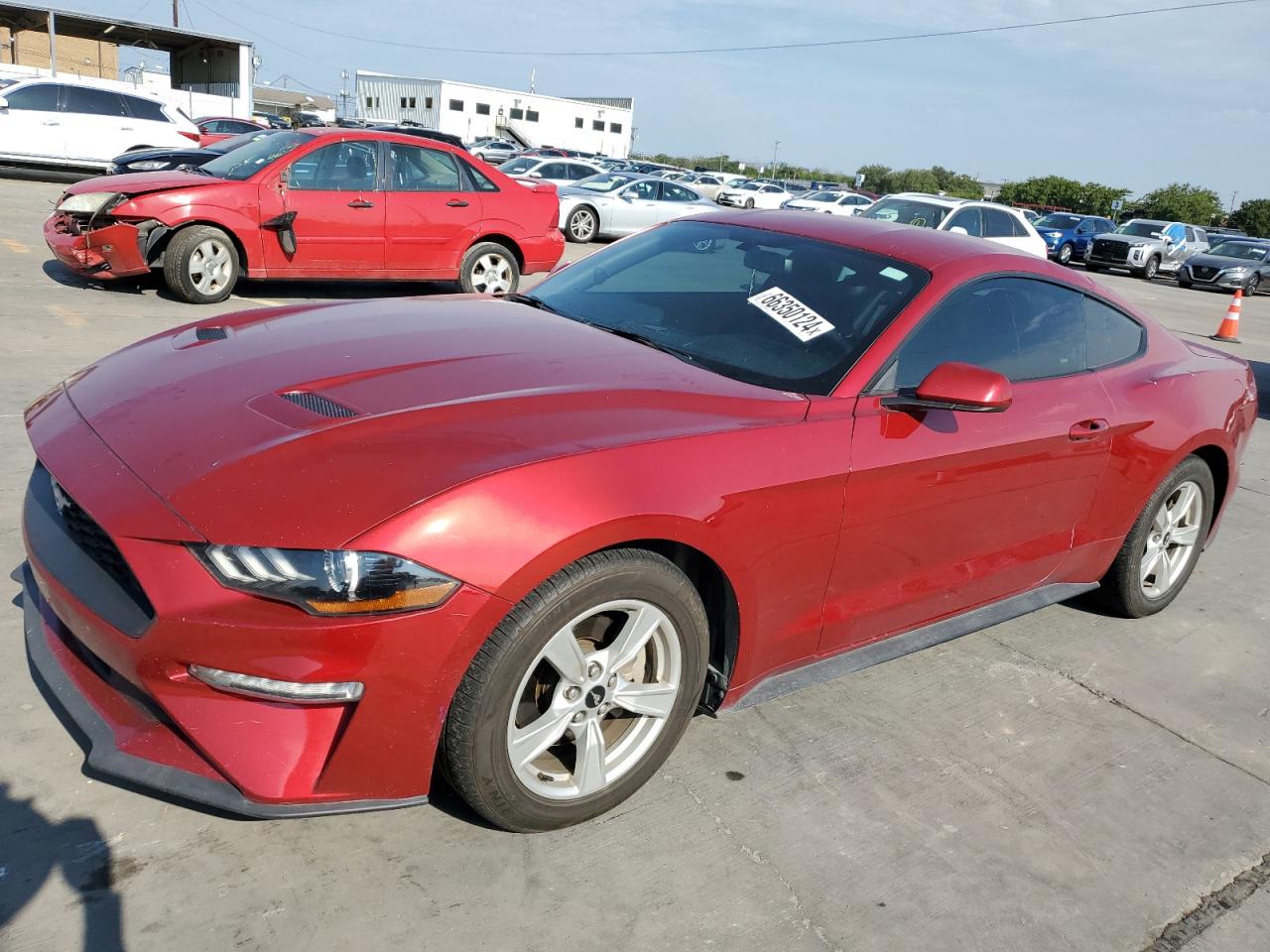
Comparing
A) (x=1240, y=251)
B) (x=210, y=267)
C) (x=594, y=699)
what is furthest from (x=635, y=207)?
(x=1240, y=251)

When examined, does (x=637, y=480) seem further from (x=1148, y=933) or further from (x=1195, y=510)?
(x=1195, y=510)

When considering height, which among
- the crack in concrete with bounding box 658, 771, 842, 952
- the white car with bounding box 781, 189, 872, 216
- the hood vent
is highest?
the hood vent

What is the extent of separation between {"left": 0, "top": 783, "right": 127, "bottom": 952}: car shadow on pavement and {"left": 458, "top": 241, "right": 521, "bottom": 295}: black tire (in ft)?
24.9

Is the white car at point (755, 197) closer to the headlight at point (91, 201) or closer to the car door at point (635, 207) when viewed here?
the car door at point (635, 207)

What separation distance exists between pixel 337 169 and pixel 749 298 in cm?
664

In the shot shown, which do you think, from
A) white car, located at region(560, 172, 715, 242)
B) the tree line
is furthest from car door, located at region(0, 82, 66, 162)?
the tree line

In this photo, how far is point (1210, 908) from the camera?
2635 millimetres

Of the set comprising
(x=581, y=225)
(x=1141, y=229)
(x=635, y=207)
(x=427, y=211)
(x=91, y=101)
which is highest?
(x=91, y=101)

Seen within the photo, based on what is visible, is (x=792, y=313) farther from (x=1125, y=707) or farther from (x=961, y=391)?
(x=1125, y=707)

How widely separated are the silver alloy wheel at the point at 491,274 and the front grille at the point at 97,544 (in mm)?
7483

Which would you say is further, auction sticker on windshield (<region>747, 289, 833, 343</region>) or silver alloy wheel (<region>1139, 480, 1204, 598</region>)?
silver alloy wheel (<region>1139, 480, 1204, 598</region>)

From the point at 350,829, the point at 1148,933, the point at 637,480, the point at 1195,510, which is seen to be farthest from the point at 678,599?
the point at 1195,510

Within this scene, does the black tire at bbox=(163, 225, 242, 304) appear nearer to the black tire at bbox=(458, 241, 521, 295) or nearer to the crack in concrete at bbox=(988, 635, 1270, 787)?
the black tire at bbox=(458, 241, 521, 295)

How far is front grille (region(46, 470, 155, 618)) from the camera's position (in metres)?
2.19
